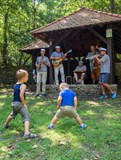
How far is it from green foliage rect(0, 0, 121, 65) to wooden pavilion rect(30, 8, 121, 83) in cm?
743

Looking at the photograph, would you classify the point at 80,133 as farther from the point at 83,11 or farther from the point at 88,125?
the point at 83,11

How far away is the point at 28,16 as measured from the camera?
2536cm

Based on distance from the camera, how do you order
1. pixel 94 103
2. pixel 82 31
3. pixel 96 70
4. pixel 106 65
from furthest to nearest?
pixel 82 31
pixel 96 70
pixel 106 65
pixel 94 103

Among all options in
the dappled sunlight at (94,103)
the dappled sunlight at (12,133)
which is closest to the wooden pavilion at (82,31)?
the dappled sunlight at (94,103)

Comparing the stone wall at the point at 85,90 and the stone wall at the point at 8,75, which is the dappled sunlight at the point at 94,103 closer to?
the stone wall at the point at 85,90

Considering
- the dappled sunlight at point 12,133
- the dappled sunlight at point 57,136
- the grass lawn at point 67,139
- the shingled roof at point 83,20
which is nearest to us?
the grass lawn at point 67,139

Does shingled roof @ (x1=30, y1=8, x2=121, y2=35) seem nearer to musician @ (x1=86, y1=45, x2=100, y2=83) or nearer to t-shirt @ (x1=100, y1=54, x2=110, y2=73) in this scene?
musician @ (x1=86, y1=45, x2=100, y2=83)

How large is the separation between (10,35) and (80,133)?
63.3ft

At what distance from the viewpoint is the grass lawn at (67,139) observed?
4531 millimetres

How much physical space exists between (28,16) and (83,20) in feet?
48.4

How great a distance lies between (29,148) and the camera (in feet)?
15.8

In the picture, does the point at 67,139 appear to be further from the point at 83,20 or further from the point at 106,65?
the point at 83,20

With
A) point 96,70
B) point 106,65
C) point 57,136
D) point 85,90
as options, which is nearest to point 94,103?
point 106,65

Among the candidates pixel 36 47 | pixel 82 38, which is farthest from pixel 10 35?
pixel 82 38
